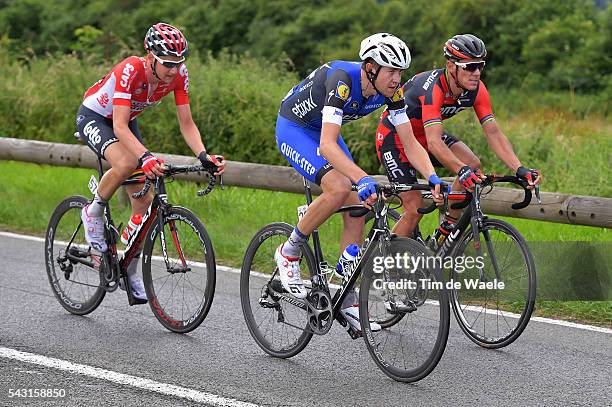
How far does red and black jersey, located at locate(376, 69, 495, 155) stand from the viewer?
24.8ft

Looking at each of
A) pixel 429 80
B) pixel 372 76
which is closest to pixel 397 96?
pixel 372 76

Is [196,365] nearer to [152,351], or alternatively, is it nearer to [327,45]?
[152,351]

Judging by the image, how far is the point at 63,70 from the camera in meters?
16.8

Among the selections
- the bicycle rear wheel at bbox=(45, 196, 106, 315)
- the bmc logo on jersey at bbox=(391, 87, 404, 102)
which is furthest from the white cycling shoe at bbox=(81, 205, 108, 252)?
the bmc logo on jersey at bbox=(391, 87, 404, 102)

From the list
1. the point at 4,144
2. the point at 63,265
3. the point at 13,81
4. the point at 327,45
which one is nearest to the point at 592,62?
the point at 327,45

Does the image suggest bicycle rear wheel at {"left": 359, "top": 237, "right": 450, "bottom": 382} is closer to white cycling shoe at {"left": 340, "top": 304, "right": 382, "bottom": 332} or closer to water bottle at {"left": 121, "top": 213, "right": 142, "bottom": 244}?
white cycling shoe at {"left": 340, "top": 304, "right": 382, "bottom": 332}

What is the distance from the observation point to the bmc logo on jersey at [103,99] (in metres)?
7.88

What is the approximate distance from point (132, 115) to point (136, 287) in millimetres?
1272

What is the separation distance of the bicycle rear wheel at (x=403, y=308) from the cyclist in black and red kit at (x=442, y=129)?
3.13ft

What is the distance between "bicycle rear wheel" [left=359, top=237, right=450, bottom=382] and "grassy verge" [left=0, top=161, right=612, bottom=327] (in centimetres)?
219

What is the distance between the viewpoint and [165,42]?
7.23 metres

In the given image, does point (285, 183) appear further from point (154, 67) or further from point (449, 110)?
point (154, 67)

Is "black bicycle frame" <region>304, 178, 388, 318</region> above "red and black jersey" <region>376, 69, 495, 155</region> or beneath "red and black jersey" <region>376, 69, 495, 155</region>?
beneath

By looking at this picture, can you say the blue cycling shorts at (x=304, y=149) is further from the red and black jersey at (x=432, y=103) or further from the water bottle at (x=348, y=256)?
the red and black jersey at (x=432, y=103)
